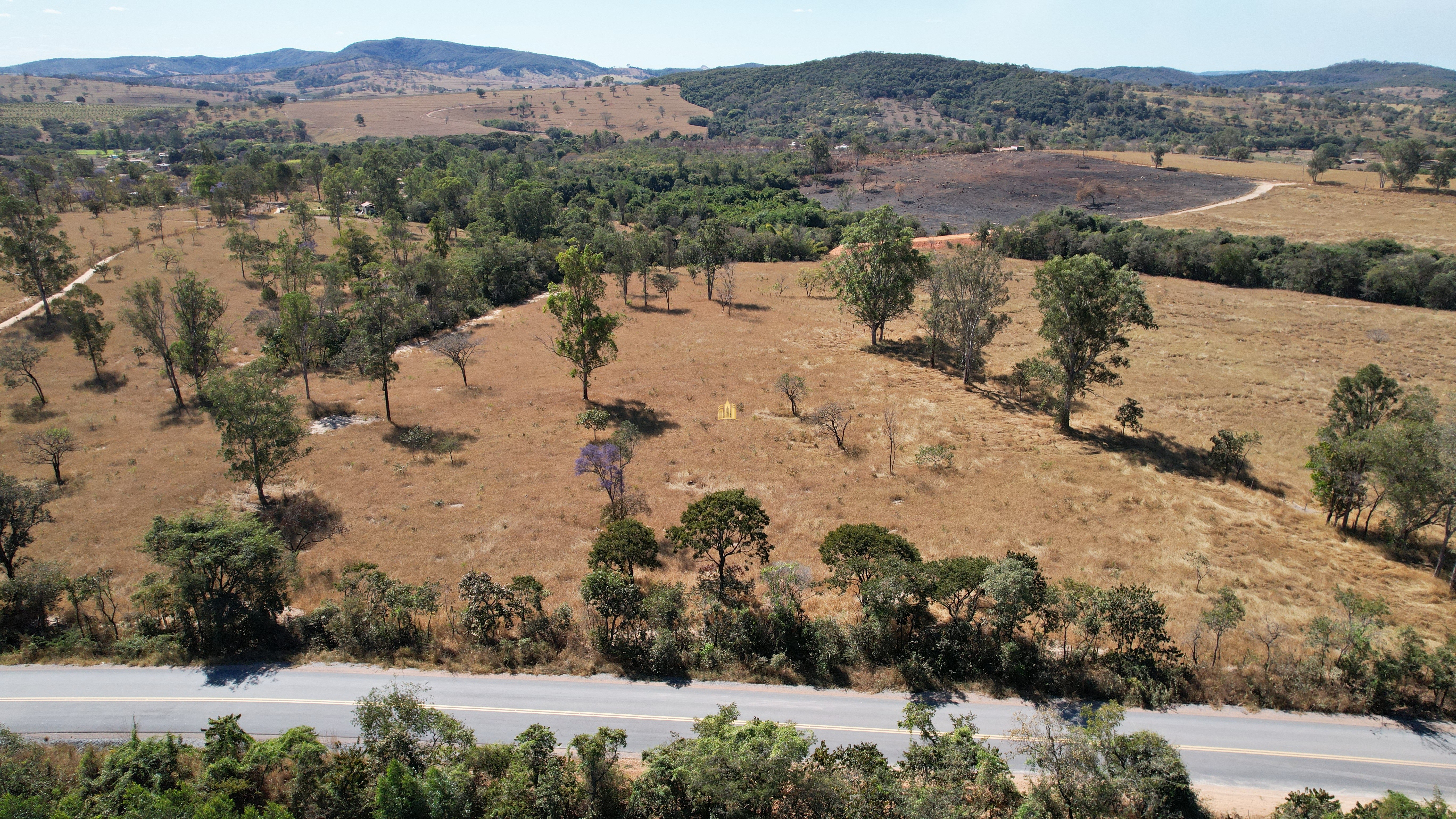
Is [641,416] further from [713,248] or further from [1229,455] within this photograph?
[1229,455]

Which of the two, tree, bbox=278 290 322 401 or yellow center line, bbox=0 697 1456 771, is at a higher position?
tree, bbox=278 290 322 401

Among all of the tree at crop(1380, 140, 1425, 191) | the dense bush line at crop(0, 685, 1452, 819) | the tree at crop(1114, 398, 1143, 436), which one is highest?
the tree at crop(1380, 140, 1425, 191)

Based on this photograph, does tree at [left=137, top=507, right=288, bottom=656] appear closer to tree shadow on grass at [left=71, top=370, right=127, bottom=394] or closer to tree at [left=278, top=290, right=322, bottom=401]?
tree at [left=278, top=290, right=322, bottom=401]

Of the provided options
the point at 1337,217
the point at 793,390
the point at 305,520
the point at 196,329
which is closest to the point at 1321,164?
the point at 1337,217

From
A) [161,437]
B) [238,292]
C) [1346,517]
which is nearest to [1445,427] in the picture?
[1346,517]

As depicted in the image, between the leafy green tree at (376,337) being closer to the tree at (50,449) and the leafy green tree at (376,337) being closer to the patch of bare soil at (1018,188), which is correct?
the tree at (50,449)

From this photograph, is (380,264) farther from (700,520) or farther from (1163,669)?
(1163,669)

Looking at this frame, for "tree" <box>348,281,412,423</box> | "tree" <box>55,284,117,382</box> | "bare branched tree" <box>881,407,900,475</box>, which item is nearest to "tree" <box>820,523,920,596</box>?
"bare branched tree" <box>881,407,900,475</box>

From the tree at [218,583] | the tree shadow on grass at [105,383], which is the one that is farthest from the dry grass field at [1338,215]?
the tree shadow on grass at [105,383]
